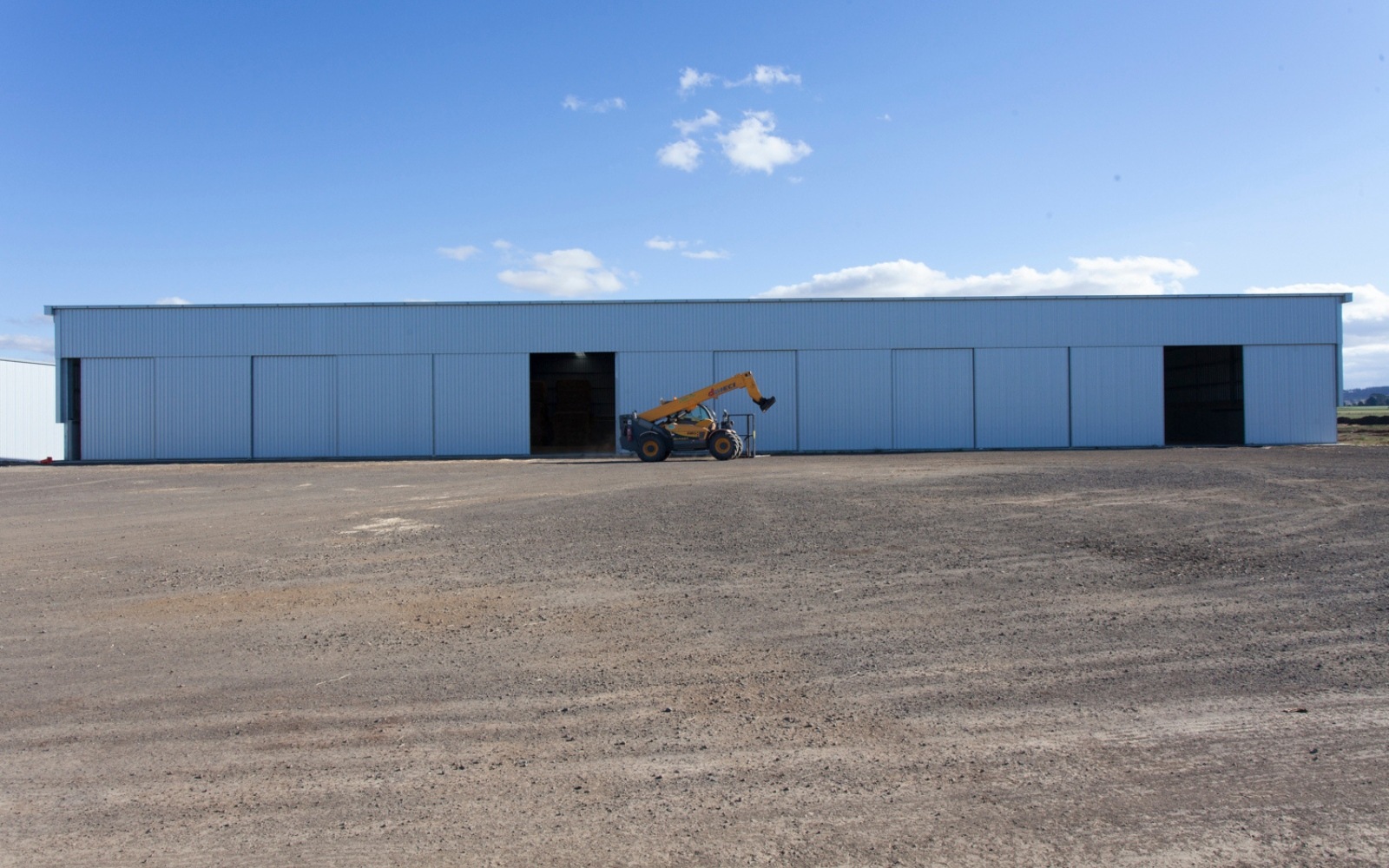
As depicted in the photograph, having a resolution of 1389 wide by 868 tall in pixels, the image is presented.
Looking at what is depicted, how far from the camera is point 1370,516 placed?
12023 millimetres

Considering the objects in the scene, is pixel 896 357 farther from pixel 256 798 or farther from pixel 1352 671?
pixel 256 798

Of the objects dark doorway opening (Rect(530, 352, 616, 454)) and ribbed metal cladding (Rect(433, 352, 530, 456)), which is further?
dark doorway opening (Rect(530, 352, 616, 454))

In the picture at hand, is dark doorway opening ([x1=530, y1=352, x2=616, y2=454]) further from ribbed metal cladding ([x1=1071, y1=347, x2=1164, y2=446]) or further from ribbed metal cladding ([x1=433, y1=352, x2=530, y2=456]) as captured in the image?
ribbed metal cladding ([x1=1071, y1=347, x2=1164, y2=446])

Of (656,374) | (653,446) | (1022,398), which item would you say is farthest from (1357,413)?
(653,446)

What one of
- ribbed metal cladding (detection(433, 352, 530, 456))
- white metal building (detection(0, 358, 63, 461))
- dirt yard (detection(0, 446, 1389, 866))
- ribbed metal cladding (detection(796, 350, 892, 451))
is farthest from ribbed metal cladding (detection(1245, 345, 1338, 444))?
white metal building (detection(0, 358, 63, 461))

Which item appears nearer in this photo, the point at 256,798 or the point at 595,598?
the point at 256,798

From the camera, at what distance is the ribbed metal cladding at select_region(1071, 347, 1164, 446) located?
33562mm

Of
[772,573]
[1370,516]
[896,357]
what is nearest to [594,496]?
[772,573]

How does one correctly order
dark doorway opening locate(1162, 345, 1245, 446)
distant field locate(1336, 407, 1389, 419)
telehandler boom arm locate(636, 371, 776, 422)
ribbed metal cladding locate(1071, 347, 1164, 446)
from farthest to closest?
distant field locate(1336, 407, 1389, 419), dark doorway opening locate(1162, 345, 1245, 446), ribbed metal cladding locate(1071, 347, 1164, 446), telehandler boom arm locate(636, 371, 776, 422)

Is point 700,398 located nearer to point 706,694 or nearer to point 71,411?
point 706,694

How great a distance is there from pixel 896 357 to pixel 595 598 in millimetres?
27387

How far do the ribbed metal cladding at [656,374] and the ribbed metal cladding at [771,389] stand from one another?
704 millimetres

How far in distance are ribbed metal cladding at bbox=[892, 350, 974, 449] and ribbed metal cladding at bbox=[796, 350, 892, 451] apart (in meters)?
0.42

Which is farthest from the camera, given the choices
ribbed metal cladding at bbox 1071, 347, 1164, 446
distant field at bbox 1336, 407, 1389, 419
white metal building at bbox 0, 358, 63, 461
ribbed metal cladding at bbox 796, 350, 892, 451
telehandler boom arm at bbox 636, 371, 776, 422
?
distant field at bbox 1336, 407, 1389, 419
